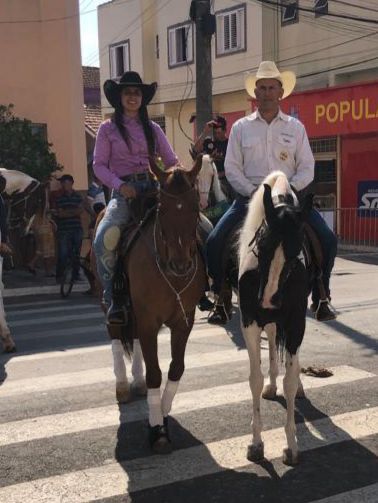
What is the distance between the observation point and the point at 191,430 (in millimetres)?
4941

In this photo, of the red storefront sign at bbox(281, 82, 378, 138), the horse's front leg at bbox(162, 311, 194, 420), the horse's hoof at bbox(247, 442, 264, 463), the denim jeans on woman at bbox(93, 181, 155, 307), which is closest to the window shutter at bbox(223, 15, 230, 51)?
the red storefront sign at bbox(281, 82, 378, 138)

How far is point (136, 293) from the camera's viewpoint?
15.3 ft

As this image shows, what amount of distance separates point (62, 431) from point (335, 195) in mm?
17860

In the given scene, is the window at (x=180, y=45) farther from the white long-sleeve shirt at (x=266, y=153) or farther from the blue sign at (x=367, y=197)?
the white long-sleeve shirt at (x=266, y=153)

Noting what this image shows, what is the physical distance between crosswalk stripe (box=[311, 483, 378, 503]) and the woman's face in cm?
345

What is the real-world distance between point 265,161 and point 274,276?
4.88 ft

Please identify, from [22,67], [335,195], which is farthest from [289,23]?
[22,67]

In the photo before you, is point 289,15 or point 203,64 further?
point 289,15

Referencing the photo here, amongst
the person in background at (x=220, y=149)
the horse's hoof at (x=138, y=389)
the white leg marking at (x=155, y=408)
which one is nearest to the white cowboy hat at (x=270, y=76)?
the white leg marking at (x=155, y=408)

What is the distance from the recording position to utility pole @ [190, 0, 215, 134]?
1321 cm

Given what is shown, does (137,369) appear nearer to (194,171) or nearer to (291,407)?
(291,407)

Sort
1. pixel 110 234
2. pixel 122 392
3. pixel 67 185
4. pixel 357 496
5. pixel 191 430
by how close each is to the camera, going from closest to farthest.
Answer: pixel 357 496 < pixel 191 430 < pixel 110 234 < pixel 122 392 < pixel 67 185

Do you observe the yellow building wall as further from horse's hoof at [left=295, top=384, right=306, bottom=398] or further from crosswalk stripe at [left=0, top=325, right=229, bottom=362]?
horse's hoof at [left=295, top=384, right=306, bottom=398]

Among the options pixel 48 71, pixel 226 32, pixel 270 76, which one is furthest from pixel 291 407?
pixel 226 32
